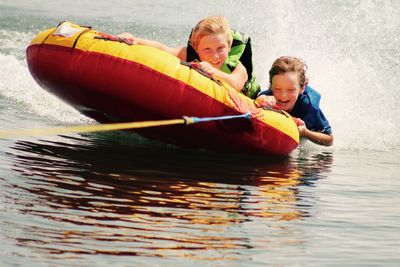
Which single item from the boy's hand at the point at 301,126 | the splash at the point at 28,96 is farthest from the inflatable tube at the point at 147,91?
the splash at the point at 28,96

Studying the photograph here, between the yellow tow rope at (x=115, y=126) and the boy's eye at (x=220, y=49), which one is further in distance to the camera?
the boy's eye at (x=220, y=49)

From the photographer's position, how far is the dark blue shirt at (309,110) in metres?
8.19

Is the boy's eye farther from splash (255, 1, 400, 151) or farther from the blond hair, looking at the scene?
splash (255, 1, 400, 151)

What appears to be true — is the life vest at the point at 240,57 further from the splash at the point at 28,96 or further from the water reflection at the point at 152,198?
the splash at the point at 28,96

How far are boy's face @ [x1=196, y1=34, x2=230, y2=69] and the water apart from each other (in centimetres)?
72

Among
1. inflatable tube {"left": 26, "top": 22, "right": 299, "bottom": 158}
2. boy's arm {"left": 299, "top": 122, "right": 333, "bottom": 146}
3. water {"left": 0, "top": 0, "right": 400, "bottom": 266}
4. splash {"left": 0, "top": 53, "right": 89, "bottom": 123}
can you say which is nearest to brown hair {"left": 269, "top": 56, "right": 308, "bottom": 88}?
boy's arm {"left": 299, "top": 122, "right": 333, "bottom": 146}

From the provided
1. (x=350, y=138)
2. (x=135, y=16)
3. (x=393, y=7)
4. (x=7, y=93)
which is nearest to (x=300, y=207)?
(x=350, y=138)

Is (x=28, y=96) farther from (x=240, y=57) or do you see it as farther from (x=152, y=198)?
(x=152, y=198)

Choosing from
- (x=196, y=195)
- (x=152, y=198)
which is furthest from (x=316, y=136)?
(x=152, y=198)

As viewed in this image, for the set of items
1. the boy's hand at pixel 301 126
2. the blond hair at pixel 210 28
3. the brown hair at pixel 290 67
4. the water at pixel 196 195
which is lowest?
the water at pixel 196 195

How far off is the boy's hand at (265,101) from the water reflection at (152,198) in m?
0.43

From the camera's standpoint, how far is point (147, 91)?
6.88 m

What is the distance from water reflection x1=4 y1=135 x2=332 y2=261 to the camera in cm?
467

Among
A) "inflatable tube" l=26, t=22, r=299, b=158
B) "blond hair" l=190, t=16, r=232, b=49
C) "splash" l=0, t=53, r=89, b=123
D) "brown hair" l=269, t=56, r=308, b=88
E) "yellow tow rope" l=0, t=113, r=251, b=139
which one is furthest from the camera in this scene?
"splash" l=0, t=53, r=89, b=123
